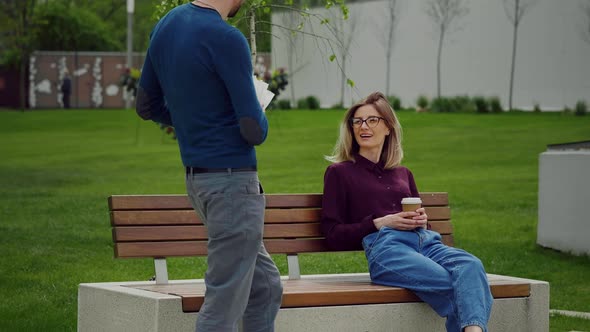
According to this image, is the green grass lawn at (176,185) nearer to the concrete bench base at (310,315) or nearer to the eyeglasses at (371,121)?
the concrete bench base at (310,315)

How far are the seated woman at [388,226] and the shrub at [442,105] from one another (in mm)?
35739

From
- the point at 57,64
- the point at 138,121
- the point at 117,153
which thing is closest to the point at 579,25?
the point at 138,121

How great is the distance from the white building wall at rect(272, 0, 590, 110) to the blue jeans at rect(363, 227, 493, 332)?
1189 inches

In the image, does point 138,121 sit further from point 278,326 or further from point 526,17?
point 278,326

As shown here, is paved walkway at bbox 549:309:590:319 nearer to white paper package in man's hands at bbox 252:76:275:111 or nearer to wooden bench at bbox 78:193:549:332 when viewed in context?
wooden bench at bbox 78:193:549:332

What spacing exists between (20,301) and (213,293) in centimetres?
402

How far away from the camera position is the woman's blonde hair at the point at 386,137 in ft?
20.6

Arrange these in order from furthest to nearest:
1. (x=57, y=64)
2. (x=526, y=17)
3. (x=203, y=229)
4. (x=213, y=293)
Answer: (x=57, y=64) < (x=526, y=17) < (x=203, y=229) < (x=213, y=293)

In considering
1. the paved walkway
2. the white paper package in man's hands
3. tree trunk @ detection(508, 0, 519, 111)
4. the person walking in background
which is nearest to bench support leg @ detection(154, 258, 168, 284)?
the white paper package in man's hands

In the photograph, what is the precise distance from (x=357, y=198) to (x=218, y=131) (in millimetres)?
1859

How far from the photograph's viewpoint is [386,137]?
638cm

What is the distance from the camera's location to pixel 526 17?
43.3 metres

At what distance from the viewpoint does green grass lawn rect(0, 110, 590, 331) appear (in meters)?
9.49

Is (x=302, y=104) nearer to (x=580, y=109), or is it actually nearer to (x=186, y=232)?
(x=580, y=109)
